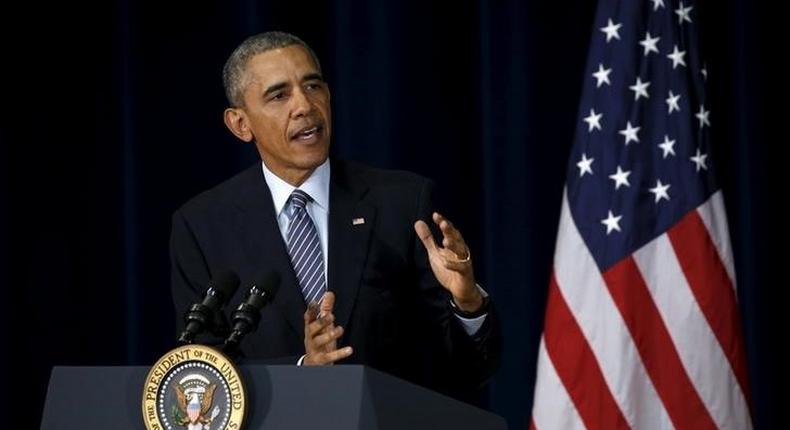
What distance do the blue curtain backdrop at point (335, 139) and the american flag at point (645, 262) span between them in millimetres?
383

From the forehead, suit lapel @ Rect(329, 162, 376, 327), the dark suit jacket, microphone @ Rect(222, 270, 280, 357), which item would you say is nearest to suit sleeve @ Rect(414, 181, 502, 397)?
the dark suit jacket

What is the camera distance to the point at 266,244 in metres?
2.56

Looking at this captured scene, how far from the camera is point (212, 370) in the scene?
5.72ft

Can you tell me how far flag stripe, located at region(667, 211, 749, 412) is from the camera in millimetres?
3389

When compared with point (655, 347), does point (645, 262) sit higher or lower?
higher

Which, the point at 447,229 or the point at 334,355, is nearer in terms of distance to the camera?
the point at 334,355

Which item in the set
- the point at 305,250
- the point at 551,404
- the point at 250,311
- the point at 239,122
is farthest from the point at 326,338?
the point at 551,404

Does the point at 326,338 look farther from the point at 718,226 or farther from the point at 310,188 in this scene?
the point at 718,226

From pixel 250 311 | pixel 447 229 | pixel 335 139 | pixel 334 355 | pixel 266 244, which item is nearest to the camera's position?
pixel 250 311

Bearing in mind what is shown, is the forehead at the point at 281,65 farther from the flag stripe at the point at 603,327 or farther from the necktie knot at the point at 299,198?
the flag stripe at the point at 603,327

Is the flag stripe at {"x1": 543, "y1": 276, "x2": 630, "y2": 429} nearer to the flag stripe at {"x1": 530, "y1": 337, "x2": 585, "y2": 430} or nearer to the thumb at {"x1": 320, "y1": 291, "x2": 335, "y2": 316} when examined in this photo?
the flag stripe at {"x1": 530, "y1": 337, "x2": 585, "y2": 430}

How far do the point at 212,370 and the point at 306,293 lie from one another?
80 centimetres

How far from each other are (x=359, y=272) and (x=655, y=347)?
114cm

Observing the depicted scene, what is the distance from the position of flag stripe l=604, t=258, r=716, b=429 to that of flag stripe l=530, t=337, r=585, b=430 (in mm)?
209
